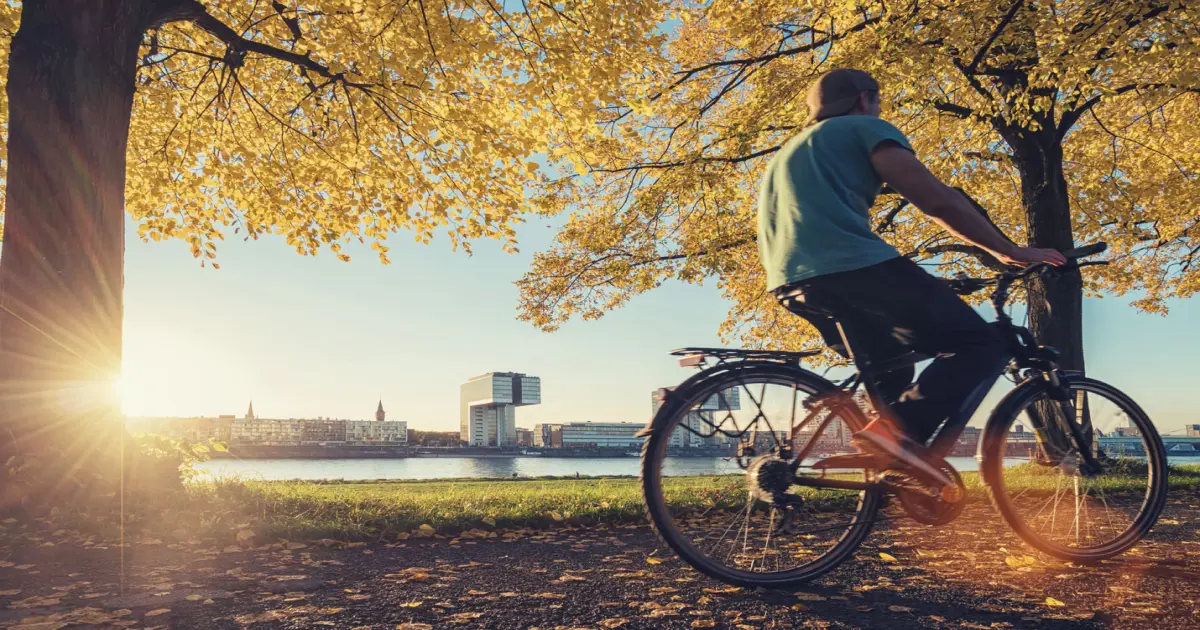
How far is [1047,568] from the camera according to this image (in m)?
3.27

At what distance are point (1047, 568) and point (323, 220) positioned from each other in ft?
27.8

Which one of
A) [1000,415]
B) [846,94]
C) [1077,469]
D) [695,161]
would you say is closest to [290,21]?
[695,161]

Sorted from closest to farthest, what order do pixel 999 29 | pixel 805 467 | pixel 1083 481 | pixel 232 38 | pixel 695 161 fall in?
pixel 805 467, pixel 1083 481, pixel 232 38, pixel 999 29, pixel 695 161

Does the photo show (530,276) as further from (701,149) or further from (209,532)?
(209,532)

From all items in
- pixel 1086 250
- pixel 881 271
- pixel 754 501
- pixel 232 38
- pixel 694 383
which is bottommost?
pixel 754 501

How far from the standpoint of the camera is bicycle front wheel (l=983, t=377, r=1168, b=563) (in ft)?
10.4

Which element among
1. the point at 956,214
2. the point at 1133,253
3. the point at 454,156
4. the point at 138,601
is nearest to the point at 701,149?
the point at 454,156

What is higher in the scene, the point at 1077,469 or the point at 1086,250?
the point at 1086,250

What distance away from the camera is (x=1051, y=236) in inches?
393

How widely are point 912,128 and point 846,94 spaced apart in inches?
298

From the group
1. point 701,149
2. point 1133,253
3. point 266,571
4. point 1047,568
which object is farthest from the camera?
point 1133,253

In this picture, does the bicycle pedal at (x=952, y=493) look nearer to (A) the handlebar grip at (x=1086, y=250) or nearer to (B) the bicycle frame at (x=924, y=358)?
(B) the bicycle frame at (x=924, y=358)

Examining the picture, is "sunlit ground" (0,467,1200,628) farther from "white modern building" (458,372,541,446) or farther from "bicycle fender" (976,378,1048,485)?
"white modern building" (458,372,541,446)

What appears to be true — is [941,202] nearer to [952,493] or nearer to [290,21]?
[952,493]
